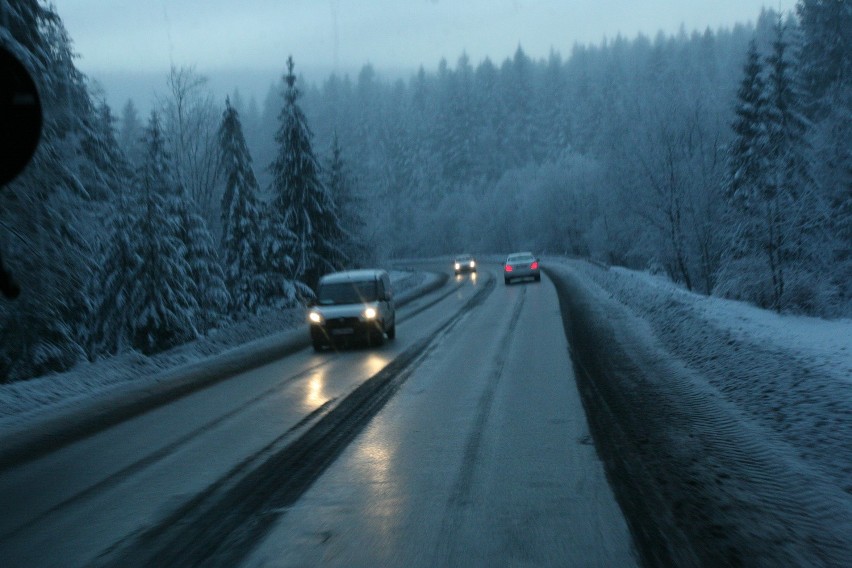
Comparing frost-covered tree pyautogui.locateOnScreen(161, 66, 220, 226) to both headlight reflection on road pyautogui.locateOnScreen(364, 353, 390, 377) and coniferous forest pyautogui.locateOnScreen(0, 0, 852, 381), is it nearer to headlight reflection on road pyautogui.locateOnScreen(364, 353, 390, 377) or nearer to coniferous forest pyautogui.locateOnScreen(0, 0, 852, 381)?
coniferous forest pyautogui.locateOnScreen(0, 0, 852, 381)

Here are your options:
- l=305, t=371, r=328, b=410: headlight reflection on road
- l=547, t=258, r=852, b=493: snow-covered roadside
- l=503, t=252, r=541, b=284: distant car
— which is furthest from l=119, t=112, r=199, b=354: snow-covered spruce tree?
l=503, t=252, r=541, b=284: distant car

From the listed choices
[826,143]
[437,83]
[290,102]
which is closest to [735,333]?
[826,143]

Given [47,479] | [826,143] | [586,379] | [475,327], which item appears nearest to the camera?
[47,479]

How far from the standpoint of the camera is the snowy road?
500cm

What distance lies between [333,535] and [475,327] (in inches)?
625

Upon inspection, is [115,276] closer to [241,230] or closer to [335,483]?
[241,230]

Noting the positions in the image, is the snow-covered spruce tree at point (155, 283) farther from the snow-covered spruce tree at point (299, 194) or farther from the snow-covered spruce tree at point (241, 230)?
the snow-covered spruce tree at point (299, 194)

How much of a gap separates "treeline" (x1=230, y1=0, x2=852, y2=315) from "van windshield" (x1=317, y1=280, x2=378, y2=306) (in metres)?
13.2

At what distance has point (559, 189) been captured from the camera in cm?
8731

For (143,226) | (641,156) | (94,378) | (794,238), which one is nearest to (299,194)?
(143,226)

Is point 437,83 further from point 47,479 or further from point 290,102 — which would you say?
point 47,479

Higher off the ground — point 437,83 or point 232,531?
point 437,83

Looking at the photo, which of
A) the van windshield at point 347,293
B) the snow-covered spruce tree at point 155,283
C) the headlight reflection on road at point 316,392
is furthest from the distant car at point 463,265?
the headlight reflection on road at point 316,392

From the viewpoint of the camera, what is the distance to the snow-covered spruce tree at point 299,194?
35219 mm
